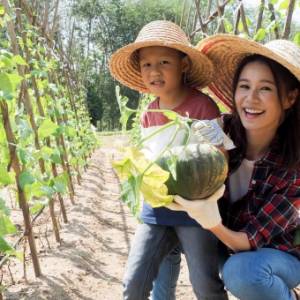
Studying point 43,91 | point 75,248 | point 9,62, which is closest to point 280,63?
point 9,62

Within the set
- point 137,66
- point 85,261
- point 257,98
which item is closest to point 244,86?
point 257,98

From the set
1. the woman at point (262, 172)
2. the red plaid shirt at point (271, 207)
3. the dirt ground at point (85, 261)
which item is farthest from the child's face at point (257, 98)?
the dirt ground at point (85, 261)

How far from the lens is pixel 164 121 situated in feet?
6.41

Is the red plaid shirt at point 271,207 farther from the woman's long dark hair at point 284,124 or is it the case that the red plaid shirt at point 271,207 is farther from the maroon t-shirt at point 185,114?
the maroon t-shirt at point 185,114

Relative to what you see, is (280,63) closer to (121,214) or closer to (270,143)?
(270,143)

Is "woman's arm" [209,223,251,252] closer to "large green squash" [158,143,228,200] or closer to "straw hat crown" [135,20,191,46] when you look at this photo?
"large green squash" [158,143,228,200]

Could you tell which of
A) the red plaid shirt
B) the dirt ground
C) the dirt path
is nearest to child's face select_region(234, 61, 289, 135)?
the red plaid shirt

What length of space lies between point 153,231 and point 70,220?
2658 mm

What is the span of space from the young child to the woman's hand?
1.05ft

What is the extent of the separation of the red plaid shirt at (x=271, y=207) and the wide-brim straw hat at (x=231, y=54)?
335 millimetres

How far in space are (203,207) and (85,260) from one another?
2157 mm

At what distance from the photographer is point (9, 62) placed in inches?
84.8

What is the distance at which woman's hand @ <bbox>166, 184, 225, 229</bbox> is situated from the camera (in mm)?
1372

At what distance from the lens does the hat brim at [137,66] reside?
5.91ft
